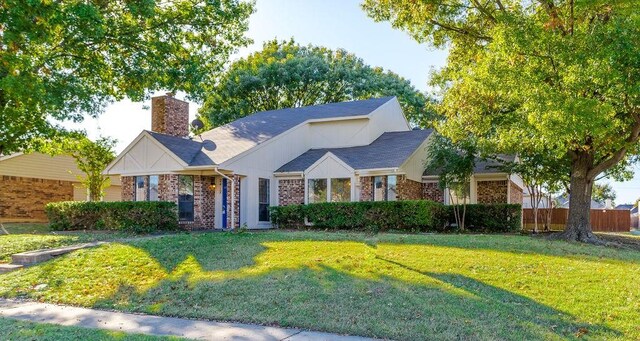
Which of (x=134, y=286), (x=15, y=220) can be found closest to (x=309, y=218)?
(x=134, y=286)

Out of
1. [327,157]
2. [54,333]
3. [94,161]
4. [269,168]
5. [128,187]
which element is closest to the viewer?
[54,333]

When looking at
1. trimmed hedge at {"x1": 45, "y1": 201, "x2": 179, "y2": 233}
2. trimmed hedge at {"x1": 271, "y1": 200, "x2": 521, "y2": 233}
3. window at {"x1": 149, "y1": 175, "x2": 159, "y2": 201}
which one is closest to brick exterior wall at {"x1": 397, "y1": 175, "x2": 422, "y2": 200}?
trimmed hedge at {"x1": 271, "y1": 200, "x2": 521, "y2": 233}

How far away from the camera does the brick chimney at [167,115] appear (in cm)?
2138

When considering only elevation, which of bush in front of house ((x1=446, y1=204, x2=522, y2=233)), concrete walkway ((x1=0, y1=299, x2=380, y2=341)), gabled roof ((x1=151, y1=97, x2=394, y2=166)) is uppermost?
gabled roof ((x1=151, y1=97, x2=394, y2=166))

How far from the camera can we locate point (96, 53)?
52.0 feet

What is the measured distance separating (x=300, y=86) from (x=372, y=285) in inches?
1120

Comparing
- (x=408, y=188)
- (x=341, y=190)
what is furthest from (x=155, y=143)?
(x=408, y=188)

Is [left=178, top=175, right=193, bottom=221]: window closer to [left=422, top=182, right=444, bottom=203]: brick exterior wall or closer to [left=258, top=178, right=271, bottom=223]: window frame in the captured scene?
[left=258, top=178, right=271, bottom=223]: window frame

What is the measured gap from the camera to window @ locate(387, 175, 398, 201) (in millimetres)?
18891

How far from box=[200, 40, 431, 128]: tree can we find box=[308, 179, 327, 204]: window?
15875 millimetres

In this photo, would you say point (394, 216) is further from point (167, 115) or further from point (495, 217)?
point (167, 115)

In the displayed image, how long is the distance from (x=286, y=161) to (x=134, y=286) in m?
12.9

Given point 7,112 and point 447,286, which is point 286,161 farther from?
point 447,286

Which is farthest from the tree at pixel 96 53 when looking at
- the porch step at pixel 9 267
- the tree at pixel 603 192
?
the tree at pixel 603 192
